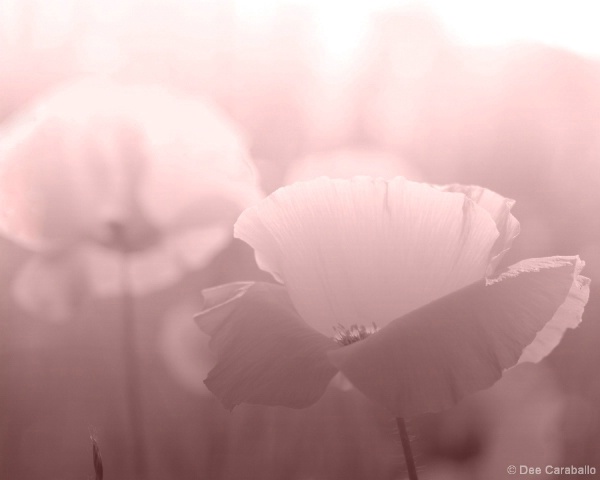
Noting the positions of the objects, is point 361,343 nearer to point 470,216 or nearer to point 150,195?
point 470,216

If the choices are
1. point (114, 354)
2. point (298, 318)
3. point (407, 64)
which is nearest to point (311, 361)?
point (298, 318)

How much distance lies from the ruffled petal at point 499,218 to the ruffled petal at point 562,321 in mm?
30

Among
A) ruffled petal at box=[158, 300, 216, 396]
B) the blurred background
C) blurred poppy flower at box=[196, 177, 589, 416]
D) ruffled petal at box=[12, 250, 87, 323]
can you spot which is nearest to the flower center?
blurred poppy flower at box=[196, 177, 589, 416]

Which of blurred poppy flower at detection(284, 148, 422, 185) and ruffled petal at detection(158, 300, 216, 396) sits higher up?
blurred poppy flower at detection(284, 148, 422, 185)

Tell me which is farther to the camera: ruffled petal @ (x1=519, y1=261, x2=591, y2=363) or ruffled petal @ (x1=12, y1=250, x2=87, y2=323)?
ruffled petal @ (x1=12, y1=250, x2=87, y2=323)

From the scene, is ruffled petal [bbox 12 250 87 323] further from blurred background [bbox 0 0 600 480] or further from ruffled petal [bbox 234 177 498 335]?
ruffled petal [bbox 234 177 498 335]

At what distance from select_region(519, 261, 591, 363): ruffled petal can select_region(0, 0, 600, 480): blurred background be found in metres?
0.24

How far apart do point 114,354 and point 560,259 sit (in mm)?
710

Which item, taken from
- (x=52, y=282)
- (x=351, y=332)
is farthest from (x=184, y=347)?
(x=351, y=332)

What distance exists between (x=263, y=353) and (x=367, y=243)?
67 millimetres

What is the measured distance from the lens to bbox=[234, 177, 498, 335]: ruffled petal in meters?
0.28

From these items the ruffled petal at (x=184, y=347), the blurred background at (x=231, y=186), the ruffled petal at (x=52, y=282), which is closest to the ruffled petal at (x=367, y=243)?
the blurred background at (x=231, y=186)

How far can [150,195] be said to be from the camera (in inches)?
21.7

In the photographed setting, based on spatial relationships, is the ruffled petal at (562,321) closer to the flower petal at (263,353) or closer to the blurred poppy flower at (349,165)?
the flower petal at (263,353)
